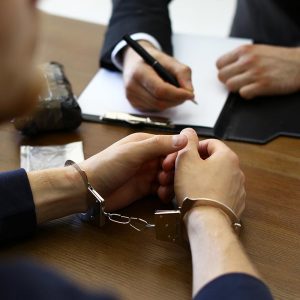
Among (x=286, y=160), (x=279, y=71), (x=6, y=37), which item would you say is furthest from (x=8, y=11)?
(x=279, y=71)

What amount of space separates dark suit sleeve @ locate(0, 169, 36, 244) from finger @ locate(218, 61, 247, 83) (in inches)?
20.9

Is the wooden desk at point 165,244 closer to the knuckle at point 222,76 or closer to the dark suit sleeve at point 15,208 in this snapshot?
the dark suit sleeve at point 15,208

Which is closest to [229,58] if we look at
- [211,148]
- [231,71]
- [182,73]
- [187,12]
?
[231,71]

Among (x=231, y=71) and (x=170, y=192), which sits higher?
(x=231, y=71)

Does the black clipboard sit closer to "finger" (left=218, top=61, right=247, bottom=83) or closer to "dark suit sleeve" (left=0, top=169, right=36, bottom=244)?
"finger" (left=218, top=61, right=247, bottom=83)

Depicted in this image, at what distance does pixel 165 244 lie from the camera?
0.79 m

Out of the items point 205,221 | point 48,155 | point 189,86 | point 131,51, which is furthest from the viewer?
point 131,51

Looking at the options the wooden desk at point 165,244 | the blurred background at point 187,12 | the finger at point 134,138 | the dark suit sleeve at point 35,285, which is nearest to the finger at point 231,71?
the wooden desk at point 165,244

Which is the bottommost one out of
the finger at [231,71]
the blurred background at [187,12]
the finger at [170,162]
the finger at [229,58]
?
the blurred background at [187,12]

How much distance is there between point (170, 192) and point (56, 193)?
190 mm

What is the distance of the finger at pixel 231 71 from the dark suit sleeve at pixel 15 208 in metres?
0.53

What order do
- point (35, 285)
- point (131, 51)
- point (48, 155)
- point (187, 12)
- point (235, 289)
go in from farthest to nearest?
point (187, 12) → point (131, 51) → point (48, 155) → point (235, 289) → point (35, 285)

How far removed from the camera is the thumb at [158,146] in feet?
2.81

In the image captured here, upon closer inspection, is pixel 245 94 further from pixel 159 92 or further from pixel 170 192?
pixel 170 192
